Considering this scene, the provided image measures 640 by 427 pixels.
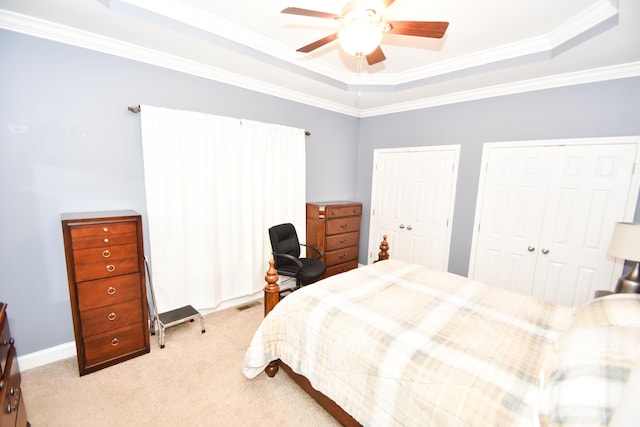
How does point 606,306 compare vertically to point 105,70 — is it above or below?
below

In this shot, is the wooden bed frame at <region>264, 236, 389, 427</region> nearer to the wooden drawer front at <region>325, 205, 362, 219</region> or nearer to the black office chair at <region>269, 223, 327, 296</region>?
the black office chair at <region>269, 223, 327, 296</region>

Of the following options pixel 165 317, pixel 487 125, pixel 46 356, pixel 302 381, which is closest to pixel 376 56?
pixel 487 125

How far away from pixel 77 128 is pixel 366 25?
2.39 meters

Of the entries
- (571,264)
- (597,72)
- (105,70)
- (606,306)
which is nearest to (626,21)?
(597,72)

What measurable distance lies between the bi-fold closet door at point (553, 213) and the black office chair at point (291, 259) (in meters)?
2.05

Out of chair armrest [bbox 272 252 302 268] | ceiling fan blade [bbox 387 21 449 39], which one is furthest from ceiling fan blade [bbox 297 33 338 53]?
chair armrest [bbox 272 252 302 268]

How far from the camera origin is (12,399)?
127 cm

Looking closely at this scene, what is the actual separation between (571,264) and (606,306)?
172 centimetres

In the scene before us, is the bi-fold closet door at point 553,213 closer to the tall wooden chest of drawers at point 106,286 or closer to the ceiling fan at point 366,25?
the ceiling fan at point 366,25

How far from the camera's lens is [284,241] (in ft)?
11.3

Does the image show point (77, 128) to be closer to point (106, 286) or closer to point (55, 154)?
point (55, 154)

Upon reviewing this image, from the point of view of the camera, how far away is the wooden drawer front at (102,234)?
1.99 metres

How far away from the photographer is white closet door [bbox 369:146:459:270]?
3.69m

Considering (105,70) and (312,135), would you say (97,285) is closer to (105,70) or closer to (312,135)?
(105,70)
